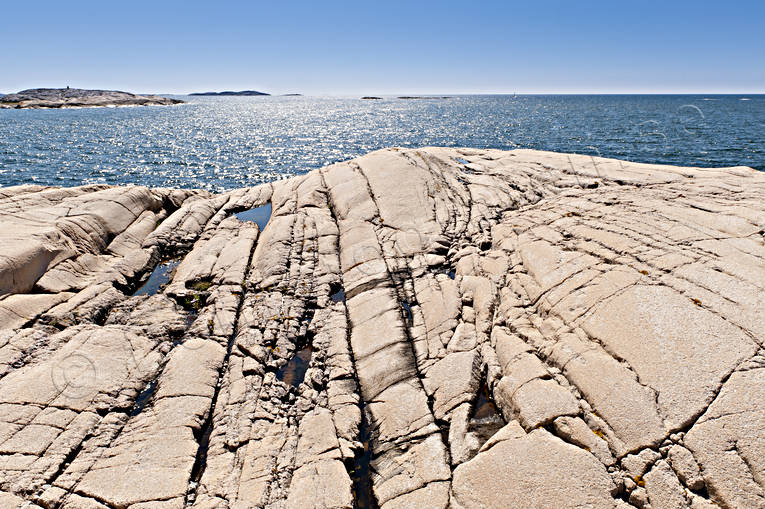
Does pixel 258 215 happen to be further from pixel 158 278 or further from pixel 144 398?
pixel 144 398

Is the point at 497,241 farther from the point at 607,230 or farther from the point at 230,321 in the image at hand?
the point at 230,321

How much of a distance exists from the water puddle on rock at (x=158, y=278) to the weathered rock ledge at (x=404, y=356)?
7.0 inches

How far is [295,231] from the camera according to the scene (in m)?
21.3

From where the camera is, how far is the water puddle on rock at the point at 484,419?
10000 millimetres

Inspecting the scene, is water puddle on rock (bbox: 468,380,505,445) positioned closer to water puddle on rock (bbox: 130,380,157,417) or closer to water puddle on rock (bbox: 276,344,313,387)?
water puddle on rock (bbox: 276,344,313,387)

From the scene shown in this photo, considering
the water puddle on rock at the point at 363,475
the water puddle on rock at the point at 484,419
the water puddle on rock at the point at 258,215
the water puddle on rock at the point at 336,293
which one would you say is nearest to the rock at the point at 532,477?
the water puddle on rock at the point at 484,419

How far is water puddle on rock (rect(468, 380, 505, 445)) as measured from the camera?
10000 millimetres

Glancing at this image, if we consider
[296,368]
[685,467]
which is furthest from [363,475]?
[685,467]

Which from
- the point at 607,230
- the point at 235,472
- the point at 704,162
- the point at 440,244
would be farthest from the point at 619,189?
the point at 704,162

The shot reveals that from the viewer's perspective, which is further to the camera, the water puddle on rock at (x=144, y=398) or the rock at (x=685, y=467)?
the water puddle on rock at (x=144, y=398)

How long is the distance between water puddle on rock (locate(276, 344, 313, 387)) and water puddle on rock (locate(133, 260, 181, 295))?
9.29 m

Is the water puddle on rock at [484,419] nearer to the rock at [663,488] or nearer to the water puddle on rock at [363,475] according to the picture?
the water puddle on rock at [363,475]

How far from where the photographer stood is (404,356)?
42.3ft

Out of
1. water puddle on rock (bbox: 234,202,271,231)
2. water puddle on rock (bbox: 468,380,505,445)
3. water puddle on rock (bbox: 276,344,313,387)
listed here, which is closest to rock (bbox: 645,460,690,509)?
water puddle on rock (bbox: 468,380,505,445)
